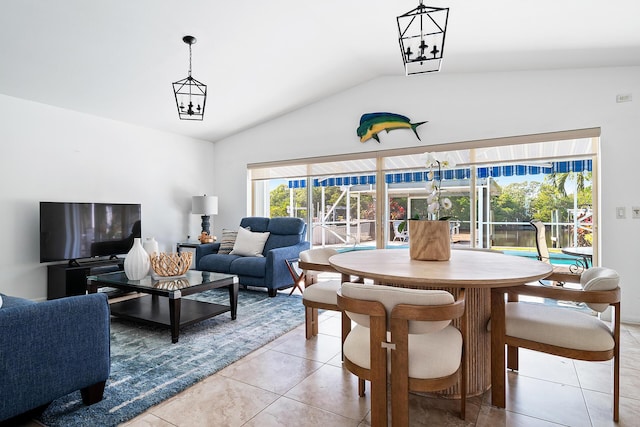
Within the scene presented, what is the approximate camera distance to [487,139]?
4047mm

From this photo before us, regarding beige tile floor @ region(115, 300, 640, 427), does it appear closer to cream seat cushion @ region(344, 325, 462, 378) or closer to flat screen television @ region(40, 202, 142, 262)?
cream seat cushion @ region(344, 325, 462, 378)

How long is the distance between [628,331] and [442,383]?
9.48ft

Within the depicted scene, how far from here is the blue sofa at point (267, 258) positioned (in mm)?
4305

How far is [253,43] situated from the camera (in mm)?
3613

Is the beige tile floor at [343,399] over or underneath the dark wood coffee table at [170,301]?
underneath

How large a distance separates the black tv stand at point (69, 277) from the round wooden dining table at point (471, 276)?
3.51 meters

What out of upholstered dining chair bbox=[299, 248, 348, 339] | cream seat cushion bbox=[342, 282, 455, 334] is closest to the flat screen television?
upholstered dining chair bbox=[299, 248, 348, 339]

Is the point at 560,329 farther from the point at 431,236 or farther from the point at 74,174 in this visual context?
the point at 74,174

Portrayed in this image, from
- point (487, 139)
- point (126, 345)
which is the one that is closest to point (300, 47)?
point (487, 139)

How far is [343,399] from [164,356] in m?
1.44

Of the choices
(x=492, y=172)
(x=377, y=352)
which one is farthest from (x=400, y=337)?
(x=492, y=172)

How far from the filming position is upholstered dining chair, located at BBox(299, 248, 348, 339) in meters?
2.43

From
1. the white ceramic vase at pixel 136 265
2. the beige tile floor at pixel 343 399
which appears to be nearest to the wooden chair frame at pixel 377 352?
the beige tile floor at pixel 343 399

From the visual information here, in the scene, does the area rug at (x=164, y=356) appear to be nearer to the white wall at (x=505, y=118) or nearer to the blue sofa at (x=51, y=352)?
the blue sofa at (x=51, y=352)
